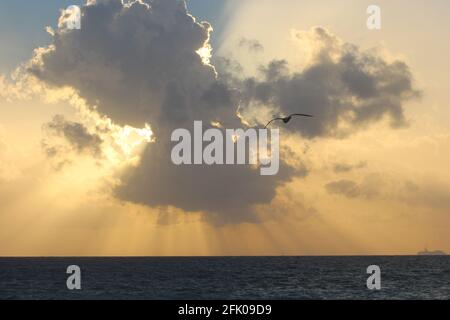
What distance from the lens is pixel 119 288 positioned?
94312 mm

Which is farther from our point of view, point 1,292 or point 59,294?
point 1,292
